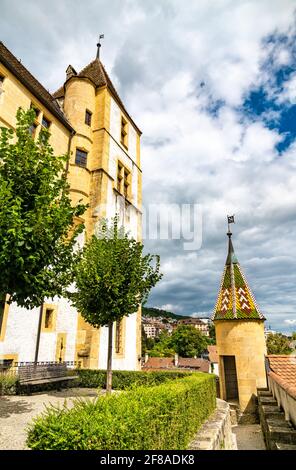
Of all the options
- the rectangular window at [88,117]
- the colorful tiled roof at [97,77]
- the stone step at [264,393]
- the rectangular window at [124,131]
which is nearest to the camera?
the stone step at [264,393]

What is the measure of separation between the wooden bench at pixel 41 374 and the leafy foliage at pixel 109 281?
10.5 feet

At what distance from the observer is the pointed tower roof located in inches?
617

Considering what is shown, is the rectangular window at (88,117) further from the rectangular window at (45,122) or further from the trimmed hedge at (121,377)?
the trimmed hedge at (121,377)

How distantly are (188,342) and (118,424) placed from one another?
3342 inches

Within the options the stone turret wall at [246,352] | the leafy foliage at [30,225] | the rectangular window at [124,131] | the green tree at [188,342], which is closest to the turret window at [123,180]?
the rectangular window at [124,131]

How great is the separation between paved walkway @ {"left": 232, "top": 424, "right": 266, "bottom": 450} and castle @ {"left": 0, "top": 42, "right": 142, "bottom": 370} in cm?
781

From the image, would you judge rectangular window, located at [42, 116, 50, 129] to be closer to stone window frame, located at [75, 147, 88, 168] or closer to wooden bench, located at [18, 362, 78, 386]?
stone window frame, located at [75, 147, 88, 168]

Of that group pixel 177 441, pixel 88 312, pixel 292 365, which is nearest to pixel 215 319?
pixel 292 365

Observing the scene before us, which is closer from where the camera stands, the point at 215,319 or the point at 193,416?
the point at 193,416

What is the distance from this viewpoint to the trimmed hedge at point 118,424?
3.53 metres

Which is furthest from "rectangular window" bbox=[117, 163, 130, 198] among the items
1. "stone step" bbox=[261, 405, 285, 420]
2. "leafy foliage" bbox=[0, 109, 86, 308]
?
"stone step" bbox=[261, 405, 285, 420]
